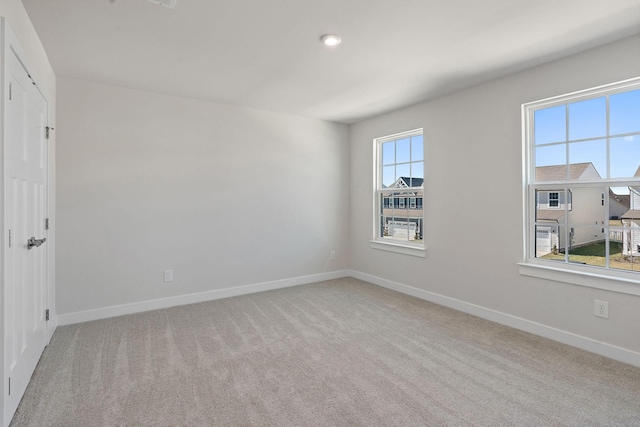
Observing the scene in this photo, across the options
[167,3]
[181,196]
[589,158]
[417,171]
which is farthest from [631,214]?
[181,196]

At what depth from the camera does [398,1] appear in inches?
78.4

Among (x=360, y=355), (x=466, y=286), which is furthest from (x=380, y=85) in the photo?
(x=360, y=355)

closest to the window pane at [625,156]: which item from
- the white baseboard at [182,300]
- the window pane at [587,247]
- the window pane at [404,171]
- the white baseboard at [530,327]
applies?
the window pane at [587,247]

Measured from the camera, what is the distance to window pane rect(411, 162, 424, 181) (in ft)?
13.5

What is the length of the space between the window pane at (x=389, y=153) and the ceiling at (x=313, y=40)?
3.67 ft

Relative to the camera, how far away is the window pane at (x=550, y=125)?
9.32 ft

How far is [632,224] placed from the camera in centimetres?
250

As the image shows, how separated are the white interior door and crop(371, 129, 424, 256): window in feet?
12.1

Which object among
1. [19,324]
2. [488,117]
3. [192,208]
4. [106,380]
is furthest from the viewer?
[192,208]

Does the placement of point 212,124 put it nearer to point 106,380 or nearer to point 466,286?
point 106,380

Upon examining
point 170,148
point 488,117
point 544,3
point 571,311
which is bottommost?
point 571,311

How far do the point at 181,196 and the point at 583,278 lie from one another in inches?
157

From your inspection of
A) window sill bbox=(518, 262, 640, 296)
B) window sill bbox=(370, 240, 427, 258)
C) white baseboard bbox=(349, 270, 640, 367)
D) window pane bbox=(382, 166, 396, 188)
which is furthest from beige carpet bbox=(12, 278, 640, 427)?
window pane bbox=(382, 166, 396, 188)

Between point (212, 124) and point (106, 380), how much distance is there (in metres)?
2.83
